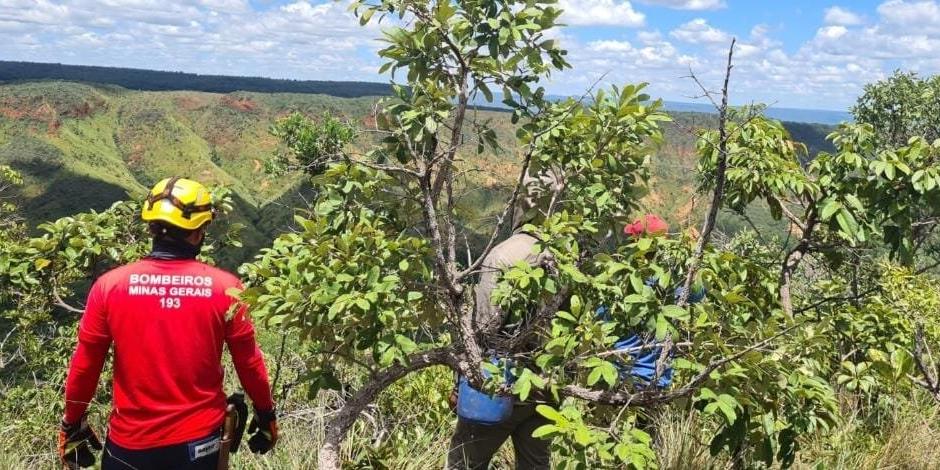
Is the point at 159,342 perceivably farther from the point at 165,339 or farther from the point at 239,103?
the point at 239,103

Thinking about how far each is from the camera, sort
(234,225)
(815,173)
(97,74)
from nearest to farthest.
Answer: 1. (815,173)
2. (234,225)
3. (97,74)

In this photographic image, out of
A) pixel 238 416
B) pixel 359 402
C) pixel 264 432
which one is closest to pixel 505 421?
pixel 359 402

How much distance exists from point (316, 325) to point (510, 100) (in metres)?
1.25

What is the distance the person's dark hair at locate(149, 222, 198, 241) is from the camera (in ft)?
9.10

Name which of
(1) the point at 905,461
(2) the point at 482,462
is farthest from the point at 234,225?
(1) the point at 905,461

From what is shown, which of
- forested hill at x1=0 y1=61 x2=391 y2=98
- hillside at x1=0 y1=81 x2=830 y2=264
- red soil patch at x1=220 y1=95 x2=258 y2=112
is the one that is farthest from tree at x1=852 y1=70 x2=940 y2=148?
forested hill at x1=0 y1=61 x2=391 y2=98

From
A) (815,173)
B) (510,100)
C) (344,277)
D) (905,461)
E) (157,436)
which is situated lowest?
(905,461)

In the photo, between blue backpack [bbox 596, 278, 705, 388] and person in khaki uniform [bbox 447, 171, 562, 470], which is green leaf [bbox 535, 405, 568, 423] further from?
person in khaki uniform [bbox 447, 171, 562, 470]

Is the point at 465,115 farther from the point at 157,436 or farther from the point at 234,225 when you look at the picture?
the point at 234,225

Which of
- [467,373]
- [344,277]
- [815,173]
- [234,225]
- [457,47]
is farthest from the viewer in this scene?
[234,225]

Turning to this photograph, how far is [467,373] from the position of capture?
114 inches

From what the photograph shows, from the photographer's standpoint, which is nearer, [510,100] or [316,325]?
[316,325]

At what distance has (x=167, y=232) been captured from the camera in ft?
9.17

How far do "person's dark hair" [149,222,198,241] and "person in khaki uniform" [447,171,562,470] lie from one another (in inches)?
50.3
